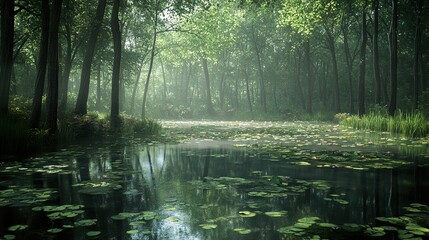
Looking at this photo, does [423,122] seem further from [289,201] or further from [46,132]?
[46,132]

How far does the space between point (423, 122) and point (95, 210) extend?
43.4ft

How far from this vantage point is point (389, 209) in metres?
4.25

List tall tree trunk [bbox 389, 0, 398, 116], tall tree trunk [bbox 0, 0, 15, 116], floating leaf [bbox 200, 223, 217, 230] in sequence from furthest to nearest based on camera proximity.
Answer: tall tree trunk [bbox 389, 0, 398, 116] < tall tree trunk [bbox 0, 0, 15, 116] < floating leaf [bbox 200, 223, 217, 230]

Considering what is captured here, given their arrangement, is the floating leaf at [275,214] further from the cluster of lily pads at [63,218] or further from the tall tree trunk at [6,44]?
the tall tree trunk at [6,44]

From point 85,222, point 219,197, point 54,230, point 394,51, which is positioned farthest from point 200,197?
point 394,51

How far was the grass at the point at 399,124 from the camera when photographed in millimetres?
12922

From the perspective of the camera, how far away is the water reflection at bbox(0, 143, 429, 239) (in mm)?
3645

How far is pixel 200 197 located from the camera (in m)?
4.94

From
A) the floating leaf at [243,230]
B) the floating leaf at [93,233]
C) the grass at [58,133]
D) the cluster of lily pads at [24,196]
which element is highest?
the grass at [58,133]

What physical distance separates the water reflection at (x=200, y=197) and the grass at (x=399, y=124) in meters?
6.99

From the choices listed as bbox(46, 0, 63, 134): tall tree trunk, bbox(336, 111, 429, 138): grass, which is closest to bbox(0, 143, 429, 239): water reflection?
bbox(46, 0, 63, 134): tall tree trunk

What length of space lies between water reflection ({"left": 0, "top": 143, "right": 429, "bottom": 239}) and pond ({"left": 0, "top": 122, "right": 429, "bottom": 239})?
0.05 ft

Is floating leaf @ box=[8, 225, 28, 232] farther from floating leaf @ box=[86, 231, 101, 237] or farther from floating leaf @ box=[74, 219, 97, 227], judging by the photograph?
floating leaf @ box=[86, 231, 101, 237]

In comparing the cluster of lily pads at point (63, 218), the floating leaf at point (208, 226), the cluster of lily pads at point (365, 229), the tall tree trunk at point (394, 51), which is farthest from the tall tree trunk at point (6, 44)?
the tall tree trunk at point (394, 51)
